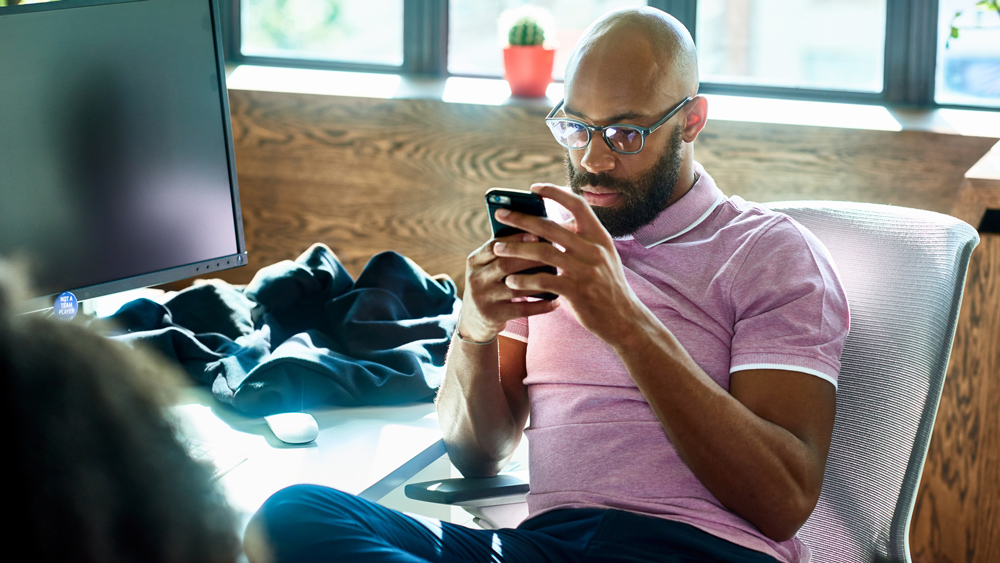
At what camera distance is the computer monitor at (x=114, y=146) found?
4.08ft

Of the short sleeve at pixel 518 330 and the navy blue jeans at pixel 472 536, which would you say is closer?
the navy blue jeans at pixel 472 536

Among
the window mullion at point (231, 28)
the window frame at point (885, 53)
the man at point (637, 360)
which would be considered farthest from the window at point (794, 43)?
the window mullion at point (231, 28)

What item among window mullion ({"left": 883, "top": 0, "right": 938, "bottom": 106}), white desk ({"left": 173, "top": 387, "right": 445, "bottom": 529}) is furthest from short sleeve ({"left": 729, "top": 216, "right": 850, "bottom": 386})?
window mullion ({"left": 883, "top": 0, "right": 938, "bottom": 106})

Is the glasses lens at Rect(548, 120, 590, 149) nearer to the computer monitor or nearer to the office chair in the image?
the office chair

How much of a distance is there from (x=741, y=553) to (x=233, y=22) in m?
2.50

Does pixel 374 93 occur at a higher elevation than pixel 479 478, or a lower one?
higher

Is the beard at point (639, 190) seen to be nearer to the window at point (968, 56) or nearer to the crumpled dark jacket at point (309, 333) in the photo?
the crumpled dark jacket at point (309, 333)

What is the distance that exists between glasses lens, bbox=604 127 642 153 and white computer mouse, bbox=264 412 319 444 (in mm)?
630

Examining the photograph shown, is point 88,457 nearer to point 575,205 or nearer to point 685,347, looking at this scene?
point 575,205

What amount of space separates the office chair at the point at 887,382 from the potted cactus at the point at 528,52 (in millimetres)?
1466

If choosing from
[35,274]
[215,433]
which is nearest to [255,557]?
[215,433]

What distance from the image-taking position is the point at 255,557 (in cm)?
58

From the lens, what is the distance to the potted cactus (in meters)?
2.59

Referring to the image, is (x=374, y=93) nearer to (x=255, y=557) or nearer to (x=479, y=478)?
(x=479, y=478)
